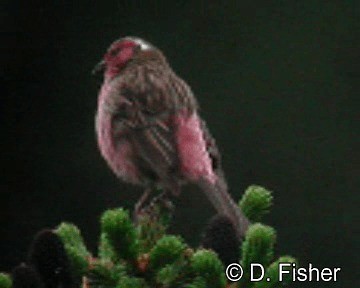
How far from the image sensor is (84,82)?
12.8ft

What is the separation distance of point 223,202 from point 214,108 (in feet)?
6.19

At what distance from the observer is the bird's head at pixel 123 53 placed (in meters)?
2.78

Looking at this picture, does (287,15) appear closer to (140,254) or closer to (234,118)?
(234,118)

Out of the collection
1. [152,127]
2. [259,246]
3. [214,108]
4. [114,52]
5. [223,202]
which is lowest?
[259,246]

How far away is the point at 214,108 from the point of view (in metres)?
4.42

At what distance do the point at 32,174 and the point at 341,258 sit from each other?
1183mm

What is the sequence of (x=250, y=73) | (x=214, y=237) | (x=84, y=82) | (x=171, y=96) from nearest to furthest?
(x=214, y=237) → (x=171, y=96) → (x=84, y=82) → (x=250, y=73)

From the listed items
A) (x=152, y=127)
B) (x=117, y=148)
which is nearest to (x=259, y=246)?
(x=152, y=127)

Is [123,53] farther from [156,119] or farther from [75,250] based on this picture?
[75,250]

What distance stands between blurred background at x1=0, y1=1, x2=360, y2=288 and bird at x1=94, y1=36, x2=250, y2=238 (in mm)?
591

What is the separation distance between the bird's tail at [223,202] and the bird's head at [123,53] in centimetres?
30

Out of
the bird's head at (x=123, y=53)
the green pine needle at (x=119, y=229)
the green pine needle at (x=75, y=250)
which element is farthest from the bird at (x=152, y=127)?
the green pine needle at (x=119, y=229)

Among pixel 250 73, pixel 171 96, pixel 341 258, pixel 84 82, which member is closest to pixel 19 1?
pixel 84 82

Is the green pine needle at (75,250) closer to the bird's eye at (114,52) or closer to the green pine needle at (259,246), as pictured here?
the green pine needle at (259,246)
